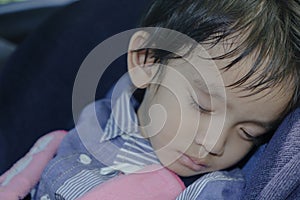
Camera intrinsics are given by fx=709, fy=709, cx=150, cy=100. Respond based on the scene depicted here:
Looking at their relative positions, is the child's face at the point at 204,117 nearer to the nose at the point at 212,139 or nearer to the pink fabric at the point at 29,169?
the nose at the point at 212,139

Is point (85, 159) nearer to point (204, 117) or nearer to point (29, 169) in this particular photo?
point (29, 169)

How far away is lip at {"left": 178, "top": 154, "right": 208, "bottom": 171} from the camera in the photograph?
1.04m

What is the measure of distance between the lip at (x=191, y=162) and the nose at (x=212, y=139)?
0.10ft

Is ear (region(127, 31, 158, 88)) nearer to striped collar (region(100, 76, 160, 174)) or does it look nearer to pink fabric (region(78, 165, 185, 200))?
striped collar (region(100, 76, 160, 174))

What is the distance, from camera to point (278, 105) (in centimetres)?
99

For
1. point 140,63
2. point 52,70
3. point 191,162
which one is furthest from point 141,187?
point 52,70

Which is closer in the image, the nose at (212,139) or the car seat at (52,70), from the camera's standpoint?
the nose at (212,139)

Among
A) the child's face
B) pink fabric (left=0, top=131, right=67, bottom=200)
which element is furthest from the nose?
pink fabric (left=0, top=131, right=67, bottom=200)

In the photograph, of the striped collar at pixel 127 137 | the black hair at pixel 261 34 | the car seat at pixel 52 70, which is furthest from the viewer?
the car seat at pixel 52 70

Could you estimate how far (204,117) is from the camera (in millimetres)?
1009

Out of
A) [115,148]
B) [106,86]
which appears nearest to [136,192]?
[115,148]

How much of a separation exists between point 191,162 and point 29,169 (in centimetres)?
27

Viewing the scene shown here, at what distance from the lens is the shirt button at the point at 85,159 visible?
3.56ft

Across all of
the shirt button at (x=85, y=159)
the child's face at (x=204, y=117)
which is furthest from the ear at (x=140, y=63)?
the shirt button at (x=85, y=159)
